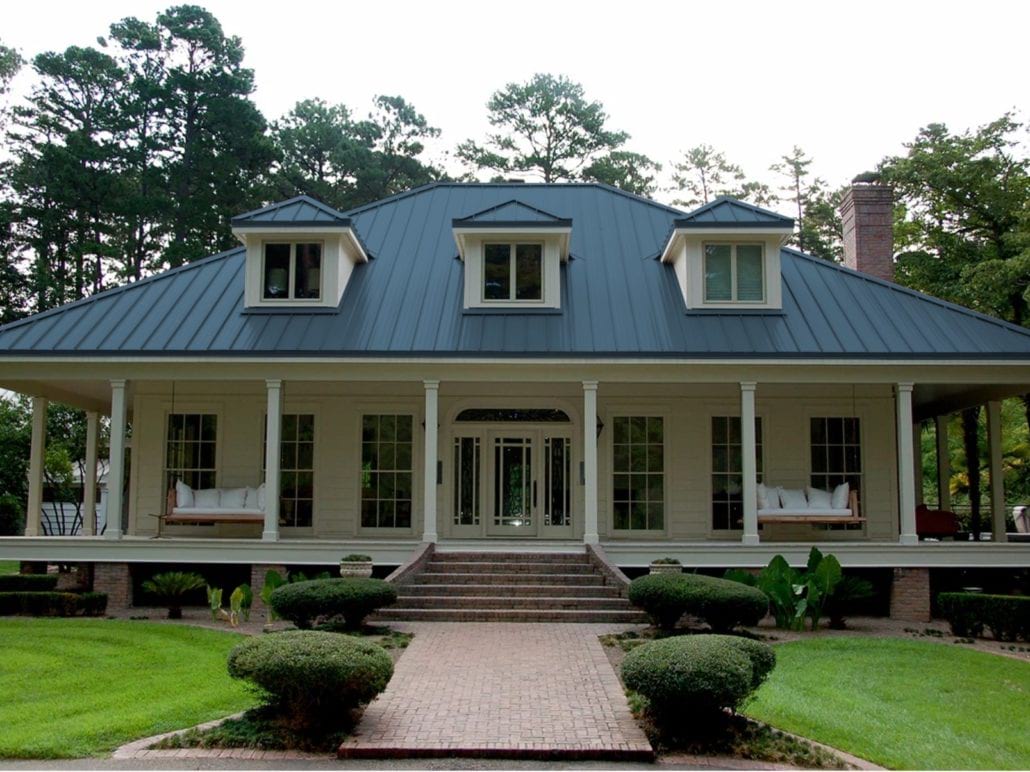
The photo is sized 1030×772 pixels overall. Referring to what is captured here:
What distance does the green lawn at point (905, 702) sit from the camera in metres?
7.60

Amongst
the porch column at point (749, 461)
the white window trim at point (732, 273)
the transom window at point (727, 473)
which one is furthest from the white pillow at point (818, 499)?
the white window trim at point (732, 273)

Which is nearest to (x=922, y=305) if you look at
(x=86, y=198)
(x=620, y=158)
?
(x=620, y=158)

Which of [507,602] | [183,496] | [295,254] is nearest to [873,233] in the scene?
[295,254]

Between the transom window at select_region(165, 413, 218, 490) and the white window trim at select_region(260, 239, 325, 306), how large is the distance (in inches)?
107

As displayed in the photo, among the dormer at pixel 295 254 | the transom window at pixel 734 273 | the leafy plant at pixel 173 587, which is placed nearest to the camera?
the leafy plant at pixel 173 587

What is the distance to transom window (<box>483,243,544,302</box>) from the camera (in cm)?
1827

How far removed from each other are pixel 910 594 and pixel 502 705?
9.55 metres

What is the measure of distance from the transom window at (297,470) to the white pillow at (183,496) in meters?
1.51

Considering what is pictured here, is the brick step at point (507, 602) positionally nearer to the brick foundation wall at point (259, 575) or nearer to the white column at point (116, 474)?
the brick foundation wall at point (259, 575)

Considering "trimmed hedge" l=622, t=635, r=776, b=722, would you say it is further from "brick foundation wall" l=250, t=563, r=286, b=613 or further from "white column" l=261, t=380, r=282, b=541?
"white column" l=261, t=380, r=282, b=541

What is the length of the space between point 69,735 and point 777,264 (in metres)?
14.4

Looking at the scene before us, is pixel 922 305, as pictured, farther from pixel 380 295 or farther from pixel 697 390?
pixel 380 295

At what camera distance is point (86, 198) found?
3431cm

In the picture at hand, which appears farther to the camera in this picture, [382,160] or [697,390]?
[382,160]
